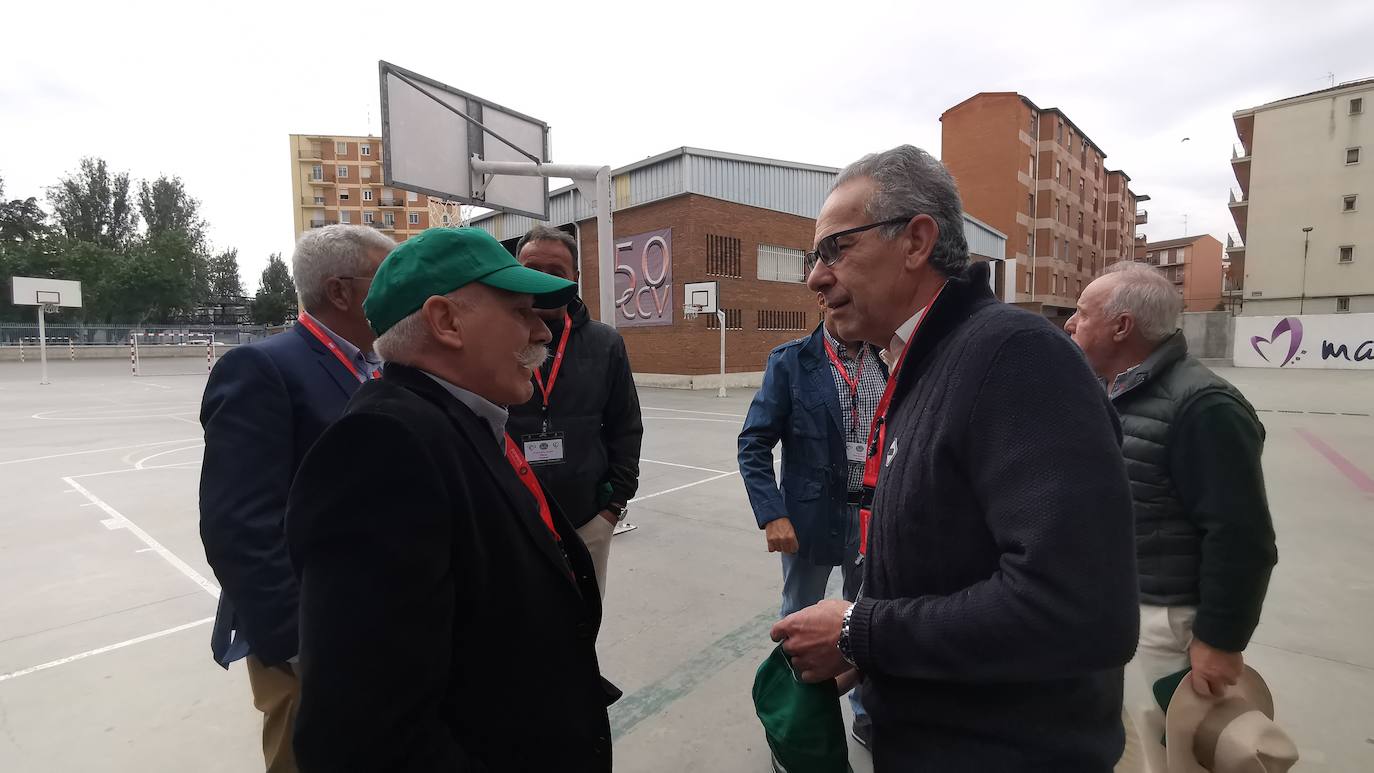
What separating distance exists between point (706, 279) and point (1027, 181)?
27671mm

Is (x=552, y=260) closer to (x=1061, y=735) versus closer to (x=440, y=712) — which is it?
(x=440, y=712)

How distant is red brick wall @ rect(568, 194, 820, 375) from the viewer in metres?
20.9

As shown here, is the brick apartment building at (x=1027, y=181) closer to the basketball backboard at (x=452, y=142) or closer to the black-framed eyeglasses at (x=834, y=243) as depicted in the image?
the basketball backboard at (x=452, y=142)

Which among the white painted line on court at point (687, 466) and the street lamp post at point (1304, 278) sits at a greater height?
the street lamp post at point (1304, 278)

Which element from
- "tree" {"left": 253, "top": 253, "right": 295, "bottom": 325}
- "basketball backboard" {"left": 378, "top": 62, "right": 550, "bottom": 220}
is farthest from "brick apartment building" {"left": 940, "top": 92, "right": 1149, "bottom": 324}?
"tree" {"left": 253, "top": 253, "right": 295, "bottom": 325}

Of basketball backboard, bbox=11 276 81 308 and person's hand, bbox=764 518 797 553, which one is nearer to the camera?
person's hand, bbox=764 518 797 553

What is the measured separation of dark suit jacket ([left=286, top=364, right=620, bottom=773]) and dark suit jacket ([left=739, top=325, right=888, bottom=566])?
178cm

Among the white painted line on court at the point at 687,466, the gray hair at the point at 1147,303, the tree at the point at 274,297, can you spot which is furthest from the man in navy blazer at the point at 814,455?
the tree at the point at 274,297

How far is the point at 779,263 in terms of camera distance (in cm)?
2345

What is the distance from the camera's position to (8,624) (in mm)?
3920

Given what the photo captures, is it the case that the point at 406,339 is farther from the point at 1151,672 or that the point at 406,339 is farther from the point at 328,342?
the point at 1151,672

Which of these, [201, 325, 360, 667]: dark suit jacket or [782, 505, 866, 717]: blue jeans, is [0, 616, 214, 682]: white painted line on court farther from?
[782, 505, 866, 717]: blue jeans

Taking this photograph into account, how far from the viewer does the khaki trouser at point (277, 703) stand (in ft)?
6.21

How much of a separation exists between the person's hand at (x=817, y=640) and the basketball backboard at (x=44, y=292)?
33740 millimetres
